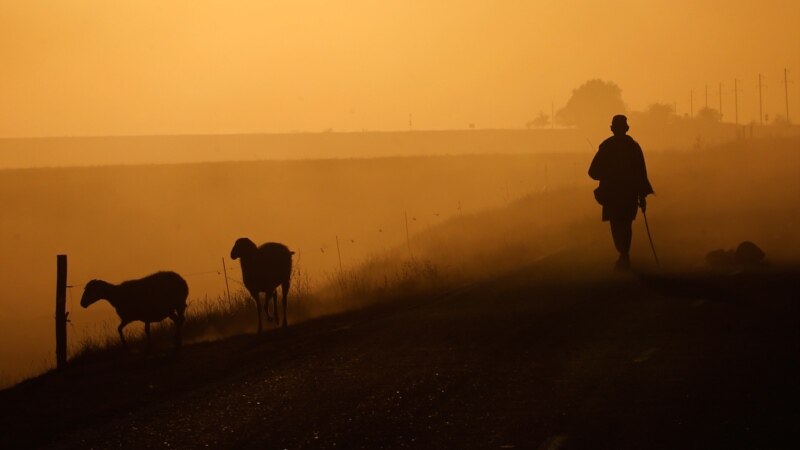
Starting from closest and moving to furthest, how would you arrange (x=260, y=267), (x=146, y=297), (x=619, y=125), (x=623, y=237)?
(x=146, y=297), (x=260, y=267), (x=623, y=237), (x=619, y=125)

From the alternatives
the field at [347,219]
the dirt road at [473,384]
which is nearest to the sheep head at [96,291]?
the dirt road at [473,384]

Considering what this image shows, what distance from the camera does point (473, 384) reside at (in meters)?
12.8

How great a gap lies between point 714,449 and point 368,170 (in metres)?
105

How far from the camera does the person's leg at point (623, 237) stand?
23.1 m

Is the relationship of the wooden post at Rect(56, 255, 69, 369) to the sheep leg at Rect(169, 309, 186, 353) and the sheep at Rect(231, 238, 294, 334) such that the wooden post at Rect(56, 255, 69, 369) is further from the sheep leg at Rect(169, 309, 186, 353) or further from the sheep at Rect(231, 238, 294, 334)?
the sheep at Rect(231, 238, 294, 334)

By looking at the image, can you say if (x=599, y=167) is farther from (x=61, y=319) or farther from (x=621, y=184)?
(x=61, y=319)

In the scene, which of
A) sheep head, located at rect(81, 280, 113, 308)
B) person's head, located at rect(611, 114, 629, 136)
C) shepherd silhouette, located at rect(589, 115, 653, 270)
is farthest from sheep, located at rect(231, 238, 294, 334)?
person's head, located at rect(611, 114, 629, 136)

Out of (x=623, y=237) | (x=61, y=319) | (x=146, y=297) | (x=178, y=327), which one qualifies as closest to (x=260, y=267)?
(x=178, y=327)

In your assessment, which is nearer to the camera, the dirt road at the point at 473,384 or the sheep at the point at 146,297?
the dirt road at the point at 473,384

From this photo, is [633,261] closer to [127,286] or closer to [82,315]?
[127,286]

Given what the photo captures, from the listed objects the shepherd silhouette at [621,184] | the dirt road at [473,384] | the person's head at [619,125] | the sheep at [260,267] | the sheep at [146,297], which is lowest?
the dirt road at [473,384]

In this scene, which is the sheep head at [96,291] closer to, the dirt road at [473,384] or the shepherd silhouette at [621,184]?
the dirt road at [473,384]

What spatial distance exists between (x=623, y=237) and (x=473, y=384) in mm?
10922

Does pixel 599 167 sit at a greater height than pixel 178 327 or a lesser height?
greater
